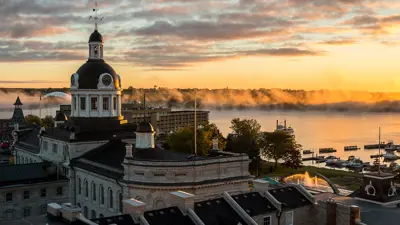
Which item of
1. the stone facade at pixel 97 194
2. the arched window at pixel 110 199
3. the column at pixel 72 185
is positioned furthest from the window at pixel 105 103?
the arched window at pixel 110 199

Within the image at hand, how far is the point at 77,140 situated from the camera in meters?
60.8

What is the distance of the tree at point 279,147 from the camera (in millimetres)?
103562

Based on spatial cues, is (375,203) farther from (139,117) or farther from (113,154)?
(139,117)

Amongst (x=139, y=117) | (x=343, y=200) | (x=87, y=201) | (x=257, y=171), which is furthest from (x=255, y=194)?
(x=139, y=117)

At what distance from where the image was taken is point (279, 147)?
104875 mm

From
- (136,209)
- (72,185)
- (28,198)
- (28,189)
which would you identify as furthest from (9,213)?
(136,209)

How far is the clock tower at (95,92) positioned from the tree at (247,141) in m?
45.0

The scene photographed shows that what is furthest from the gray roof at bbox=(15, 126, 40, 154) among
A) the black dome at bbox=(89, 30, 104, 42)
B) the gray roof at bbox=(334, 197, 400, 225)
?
the gray roof at bbox=(334, 197, 400, 225)

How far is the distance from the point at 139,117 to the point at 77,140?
437ft

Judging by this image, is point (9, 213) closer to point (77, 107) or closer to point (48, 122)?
point (77, 107)

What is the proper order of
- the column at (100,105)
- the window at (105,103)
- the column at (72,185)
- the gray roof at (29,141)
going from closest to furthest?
the column at (72,185)
the column at (100,105)
the window at (105,103)
the gray roof at (29,141)

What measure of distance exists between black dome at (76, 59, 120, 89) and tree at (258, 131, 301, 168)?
1918 inches

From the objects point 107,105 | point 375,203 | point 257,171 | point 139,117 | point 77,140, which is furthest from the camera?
point 139,117

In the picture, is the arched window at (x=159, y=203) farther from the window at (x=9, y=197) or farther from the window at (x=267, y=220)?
the window at (x=9, y=197)
